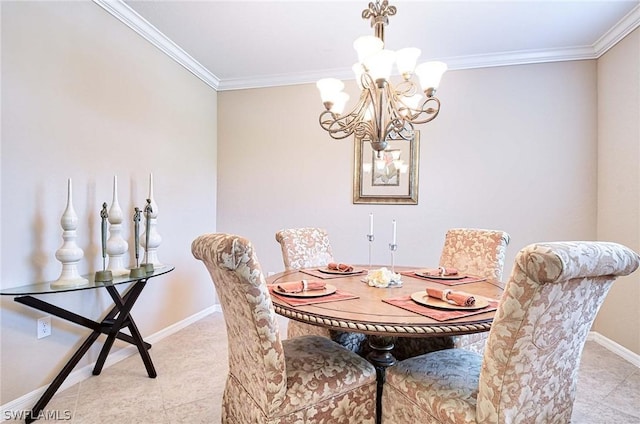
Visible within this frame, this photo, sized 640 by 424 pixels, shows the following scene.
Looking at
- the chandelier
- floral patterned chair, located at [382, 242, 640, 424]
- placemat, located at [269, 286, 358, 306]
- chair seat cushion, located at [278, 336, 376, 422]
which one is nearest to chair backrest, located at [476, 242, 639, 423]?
floral patterned chair, located at [382, 242, 640, 424]

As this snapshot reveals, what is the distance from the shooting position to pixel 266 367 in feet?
4.05

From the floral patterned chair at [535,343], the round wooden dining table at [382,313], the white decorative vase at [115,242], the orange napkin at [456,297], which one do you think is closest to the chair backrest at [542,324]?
the floral patterned chair at [535,343]

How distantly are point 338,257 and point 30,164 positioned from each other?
2509 millimetres

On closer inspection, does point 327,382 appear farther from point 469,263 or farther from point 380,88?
point 469,263

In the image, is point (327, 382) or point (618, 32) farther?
point (618, 32)

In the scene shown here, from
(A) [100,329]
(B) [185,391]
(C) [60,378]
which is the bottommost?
(B) [185,391]

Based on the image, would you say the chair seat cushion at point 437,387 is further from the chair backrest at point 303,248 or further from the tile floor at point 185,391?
the chair backrest at point 303,248

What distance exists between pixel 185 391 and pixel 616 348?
10.5 ft

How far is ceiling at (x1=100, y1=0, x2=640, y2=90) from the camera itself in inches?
93.8

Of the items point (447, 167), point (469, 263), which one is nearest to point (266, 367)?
point (469, 263)

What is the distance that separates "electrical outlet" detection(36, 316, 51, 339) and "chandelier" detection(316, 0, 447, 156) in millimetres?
1954

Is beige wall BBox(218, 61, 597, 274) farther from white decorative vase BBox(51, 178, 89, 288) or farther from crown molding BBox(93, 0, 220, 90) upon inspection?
white decorative vase BBox(51, 178, 89, 288)

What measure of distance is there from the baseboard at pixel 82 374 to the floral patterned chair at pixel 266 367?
1219 mm

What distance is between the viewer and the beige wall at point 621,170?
2529 millimetres
